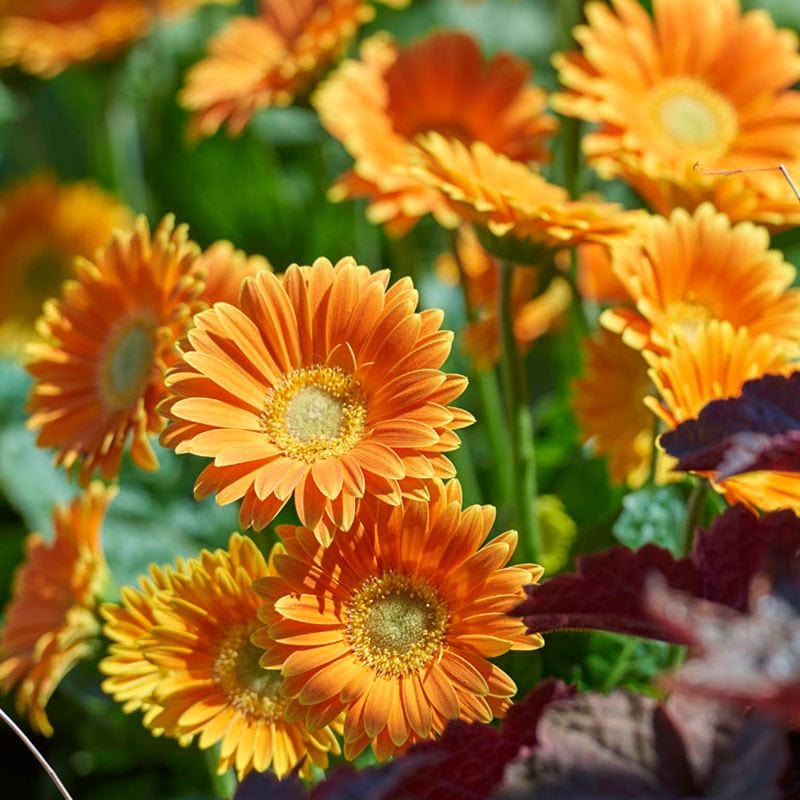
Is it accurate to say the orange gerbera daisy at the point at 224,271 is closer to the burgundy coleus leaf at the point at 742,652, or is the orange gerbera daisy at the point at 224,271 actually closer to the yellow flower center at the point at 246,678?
the yellow flower center at the point at 246,678

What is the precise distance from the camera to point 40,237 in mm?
1420

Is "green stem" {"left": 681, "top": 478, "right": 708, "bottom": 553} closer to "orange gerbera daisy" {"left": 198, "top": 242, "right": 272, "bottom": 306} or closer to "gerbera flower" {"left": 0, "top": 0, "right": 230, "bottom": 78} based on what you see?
"orange gerbera daisy" {"left": 198, "top": 242, "right": 272, "bottom": 306}

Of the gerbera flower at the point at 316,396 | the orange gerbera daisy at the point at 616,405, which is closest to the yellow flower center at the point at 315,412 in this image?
the gerbera flower at the point at 316,396

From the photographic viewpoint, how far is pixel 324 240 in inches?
49.2

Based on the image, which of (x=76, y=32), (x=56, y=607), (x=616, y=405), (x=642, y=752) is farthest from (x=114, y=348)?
(x=76, y=32)

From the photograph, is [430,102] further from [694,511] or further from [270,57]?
[694,511]

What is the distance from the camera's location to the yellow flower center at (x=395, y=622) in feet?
1.89

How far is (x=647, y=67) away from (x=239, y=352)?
46 cm

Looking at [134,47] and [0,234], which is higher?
[134,47]

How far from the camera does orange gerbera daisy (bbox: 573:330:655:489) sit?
817mm

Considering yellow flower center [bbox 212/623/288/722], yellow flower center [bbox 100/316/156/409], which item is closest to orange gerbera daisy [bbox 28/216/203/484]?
yellow flower center [bbox 100/316/156/409]

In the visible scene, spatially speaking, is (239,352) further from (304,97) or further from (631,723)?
(304,97)

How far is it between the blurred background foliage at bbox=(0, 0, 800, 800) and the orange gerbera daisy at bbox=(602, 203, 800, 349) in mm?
106

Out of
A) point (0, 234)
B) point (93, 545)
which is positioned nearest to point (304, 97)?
point (93, 545)
